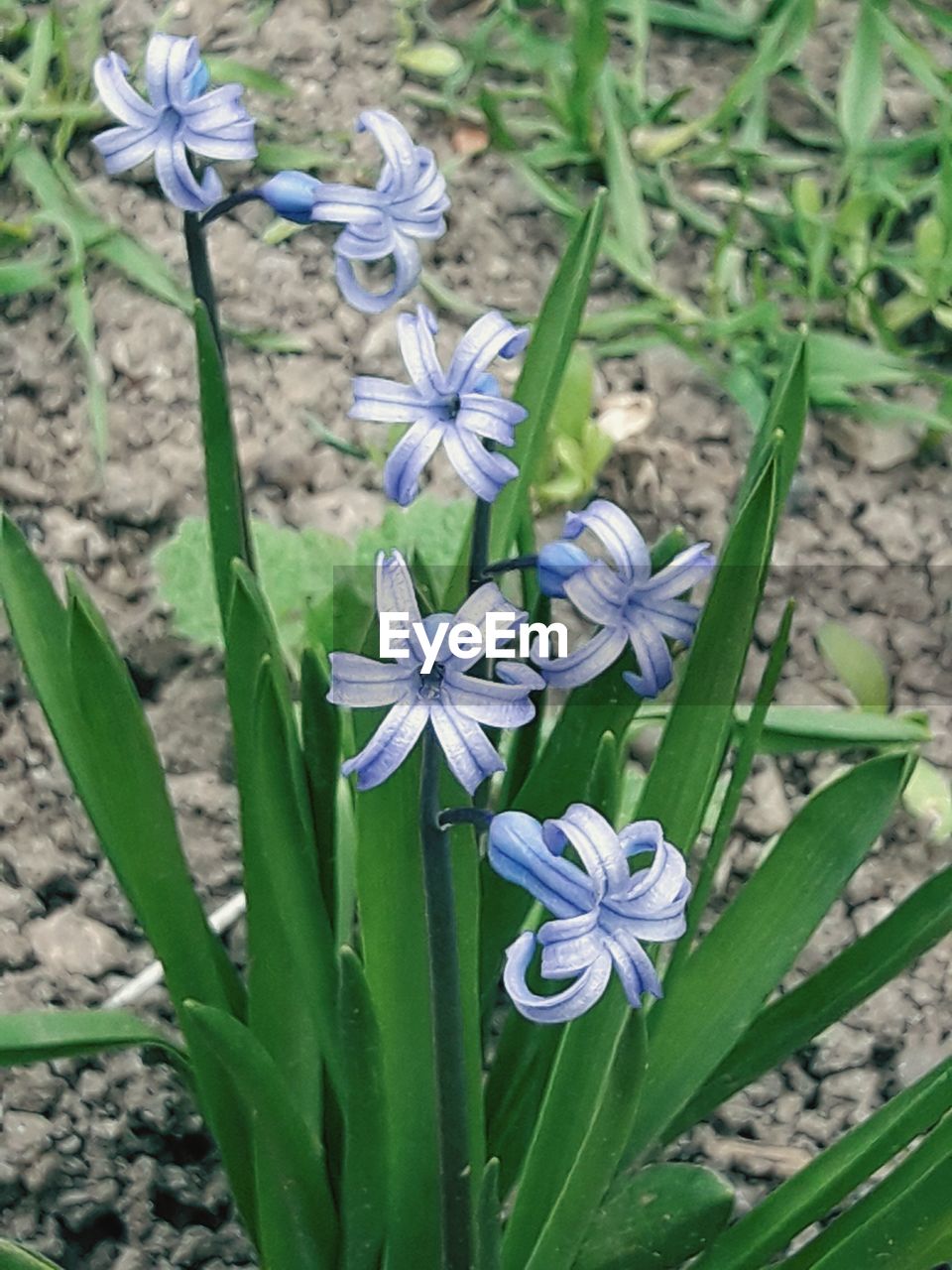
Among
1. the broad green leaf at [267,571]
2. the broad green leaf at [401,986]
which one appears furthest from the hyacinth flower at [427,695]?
the broad green leaf at [267,571]

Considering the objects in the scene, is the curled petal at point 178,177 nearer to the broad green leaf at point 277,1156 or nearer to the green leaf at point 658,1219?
the broad green leaf at point 277,1156

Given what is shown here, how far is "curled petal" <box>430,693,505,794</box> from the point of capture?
0.73m

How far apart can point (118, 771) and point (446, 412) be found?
0.42 meters

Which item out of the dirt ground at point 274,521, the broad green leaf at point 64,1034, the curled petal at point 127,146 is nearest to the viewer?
the curled petal at point 127,146

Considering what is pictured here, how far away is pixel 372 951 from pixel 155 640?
0.82 m

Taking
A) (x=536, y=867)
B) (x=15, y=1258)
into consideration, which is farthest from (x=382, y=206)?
(x=15, y=1258)

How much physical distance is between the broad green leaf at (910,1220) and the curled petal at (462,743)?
365mm

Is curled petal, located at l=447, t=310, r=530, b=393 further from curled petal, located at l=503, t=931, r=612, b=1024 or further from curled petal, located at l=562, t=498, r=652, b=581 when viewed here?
curled petal, located at l=503, t=931, r=612, b=1024

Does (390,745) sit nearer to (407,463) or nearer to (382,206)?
(407,463)

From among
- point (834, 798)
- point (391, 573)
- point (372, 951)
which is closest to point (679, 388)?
point (834, 798)

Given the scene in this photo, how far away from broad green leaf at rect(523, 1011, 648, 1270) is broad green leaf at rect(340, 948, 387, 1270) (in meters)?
0.10

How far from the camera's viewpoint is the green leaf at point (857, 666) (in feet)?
5.83

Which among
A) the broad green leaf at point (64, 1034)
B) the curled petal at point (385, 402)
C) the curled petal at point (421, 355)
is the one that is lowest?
the broad green leaf at point (64, 1034)

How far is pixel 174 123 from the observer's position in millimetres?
946
